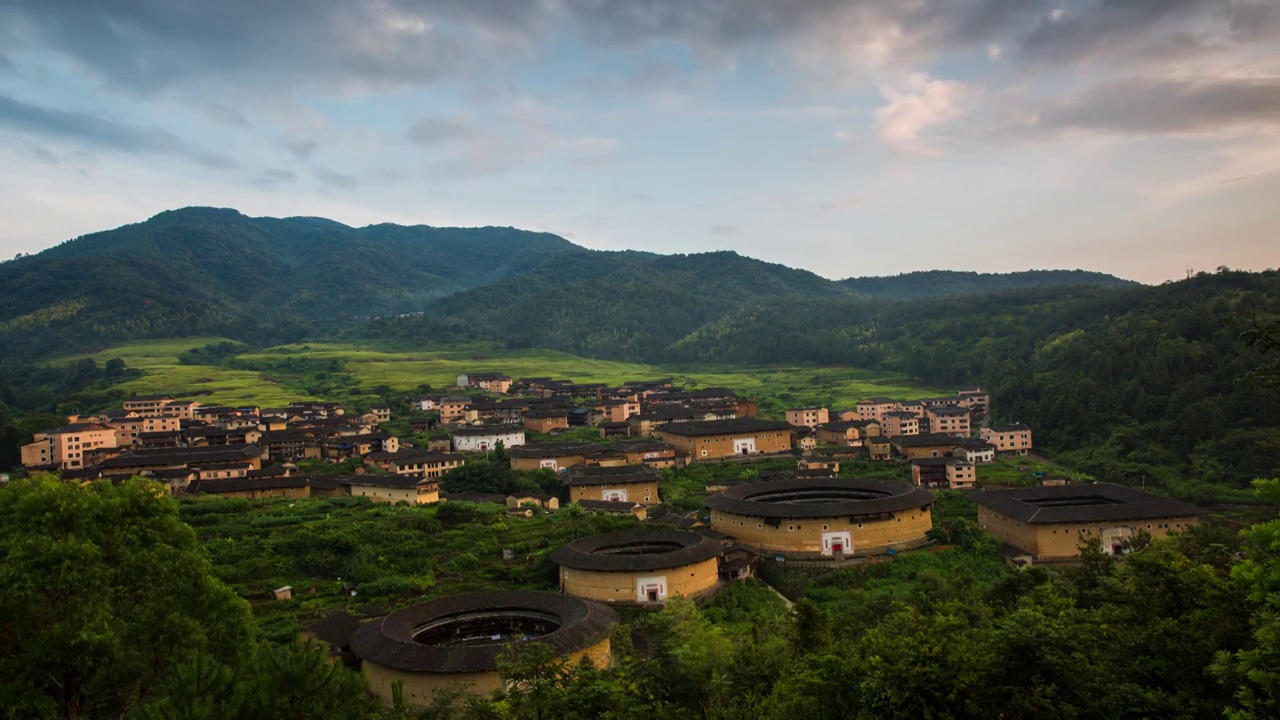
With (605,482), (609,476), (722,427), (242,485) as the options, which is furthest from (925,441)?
(242,485)

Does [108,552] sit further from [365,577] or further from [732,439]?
[732,439]

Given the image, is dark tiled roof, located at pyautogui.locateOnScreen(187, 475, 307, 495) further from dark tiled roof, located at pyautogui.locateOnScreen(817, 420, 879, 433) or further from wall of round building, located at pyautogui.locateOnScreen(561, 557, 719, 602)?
dark tiled roof, located at pyautogui.locateOnScreen(817, 420, 879, 433)

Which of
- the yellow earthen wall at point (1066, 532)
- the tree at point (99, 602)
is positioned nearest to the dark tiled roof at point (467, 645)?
the tree at point (99, 602)

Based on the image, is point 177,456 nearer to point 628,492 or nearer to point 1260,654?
point 628,492

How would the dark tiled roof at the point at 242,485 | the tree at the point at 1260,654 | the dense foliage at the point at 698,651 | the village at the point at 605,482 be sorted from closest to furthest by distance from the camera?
the tree at the point at 1260,654
the dense foliage at the point at 698,651
the village at the point at 605,482
the dark tiled roof at the point at 242,485

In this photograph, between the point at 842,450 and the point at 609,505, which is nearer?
the point at 609,505

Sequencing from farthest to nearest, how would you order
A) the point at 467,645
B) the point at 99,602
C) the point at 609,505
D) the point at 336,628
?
the point at 609,505 → the point at 336,628 → the point at 467,645 → the point at 99,602

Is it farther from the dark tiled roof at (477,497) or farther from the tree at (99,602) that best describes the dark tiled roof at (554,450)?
the tree at (99,602)

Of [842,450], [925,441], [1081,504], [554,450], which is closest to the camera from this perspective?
[1081,504]

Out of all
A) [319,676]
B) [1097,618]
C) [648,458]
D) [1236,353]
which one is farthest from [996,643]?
[1236,353]
